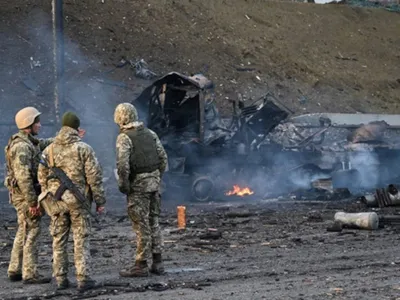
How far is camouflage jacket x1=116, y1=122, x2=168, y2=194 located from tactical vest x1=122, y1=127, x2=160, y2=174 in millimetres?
50

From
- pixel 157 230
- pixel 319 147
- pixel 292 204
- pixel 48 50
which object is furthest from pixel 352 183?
pixel 157 230

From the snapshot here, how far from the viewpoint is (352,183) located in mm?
25828

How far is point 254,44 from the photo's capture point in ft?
132

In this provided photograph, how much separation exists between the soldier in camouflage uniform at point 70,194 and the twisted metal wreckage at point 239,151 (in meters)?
12.5

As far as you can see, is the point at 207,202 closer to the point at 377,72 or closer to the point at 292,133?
the point at 292,133

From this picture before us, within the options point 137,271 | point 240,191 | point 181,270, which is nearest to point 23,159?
point 137,271

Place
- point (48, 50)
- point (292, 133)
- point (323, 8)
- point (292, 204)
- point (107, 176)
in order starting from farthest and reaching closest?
point (323, 8)
point (48, 50)
point (292, 133)
point (107, 176)
point (292, 204)

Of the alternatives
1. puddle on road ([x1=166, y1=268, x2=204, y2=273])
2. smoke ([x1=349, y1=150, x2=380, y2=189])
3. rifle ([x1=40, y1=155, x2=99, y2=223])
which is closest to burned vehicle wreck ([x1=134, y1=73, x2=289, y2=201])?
smoke ([x1=349, y1=150, x2=380, y2=189])

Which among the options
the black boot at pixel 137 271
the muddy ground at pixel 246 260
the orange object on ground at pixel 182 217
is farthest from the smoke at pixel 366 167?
the black boot at pixel 137 271

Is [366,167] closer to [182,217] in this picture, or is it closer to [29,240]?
[182,217]

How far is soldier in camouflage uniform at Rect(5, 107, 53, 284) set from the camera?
10859 millimetres

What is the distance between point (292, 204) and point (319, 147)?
398 cm

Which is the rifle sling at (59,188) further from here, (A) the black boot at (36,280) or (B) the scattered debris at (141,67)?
(B) the scattered debris at (141,67)

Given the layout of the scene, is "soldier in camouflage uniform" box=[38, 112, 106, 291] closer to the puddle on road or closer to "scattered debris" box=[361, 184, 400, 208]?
the puddle on road
